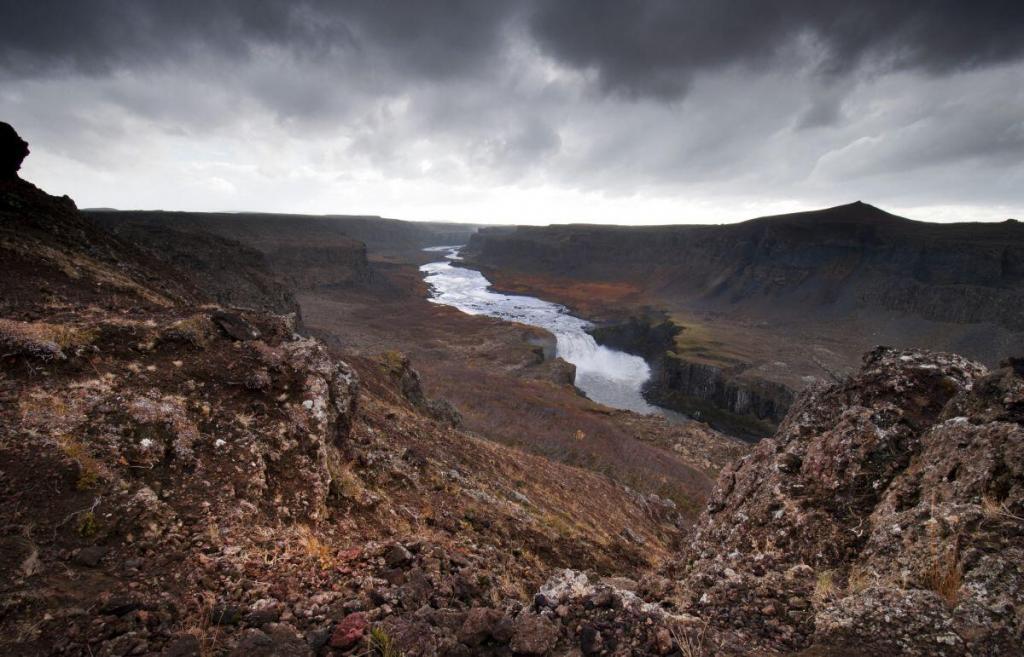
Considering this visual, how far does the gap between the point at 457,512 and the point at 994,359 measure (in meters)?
82.3

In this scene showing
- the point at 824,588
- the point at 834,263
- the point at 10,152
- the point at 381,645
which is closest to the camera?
the point at 381,645

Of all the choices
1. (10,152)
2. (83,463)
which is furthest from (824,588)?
(10,152)

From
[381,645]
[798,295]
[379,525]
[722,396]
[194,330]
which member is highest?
[194,330]

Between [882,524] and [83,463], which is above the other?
[83,463]

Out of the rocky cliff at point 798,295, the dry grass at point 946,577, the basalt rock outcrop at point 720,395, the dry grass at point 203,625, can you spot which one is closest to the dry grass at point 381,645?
the dry grass at point 203,625

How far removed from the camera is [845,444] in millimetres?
7328

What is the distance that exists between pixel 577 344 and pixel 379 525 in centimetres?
6854

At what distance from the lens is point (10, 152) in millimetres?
16328

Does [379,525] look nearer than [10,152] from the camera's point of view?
Yes

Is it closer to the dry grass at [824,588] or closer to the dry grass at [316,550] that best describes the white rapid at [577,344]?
the dry grass at [824,588]

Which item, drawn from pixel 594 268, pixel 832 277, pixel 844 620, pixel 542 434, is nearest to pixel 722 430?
pixel 542 434

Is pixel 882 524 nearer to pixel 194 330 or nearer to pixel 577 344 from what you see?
pixel 194 330

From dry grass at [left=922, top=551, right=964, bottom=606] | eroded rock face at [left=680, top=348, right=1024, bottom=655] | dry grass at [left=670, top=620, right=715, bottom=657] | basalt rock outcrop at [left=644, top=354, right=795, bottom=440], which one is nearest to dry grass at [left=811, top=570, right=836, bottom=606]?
eroded rock face at [left=680, top=348, right=1024, bottom=655]

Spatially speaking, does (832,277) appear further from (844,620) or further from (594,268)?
(844,620)
